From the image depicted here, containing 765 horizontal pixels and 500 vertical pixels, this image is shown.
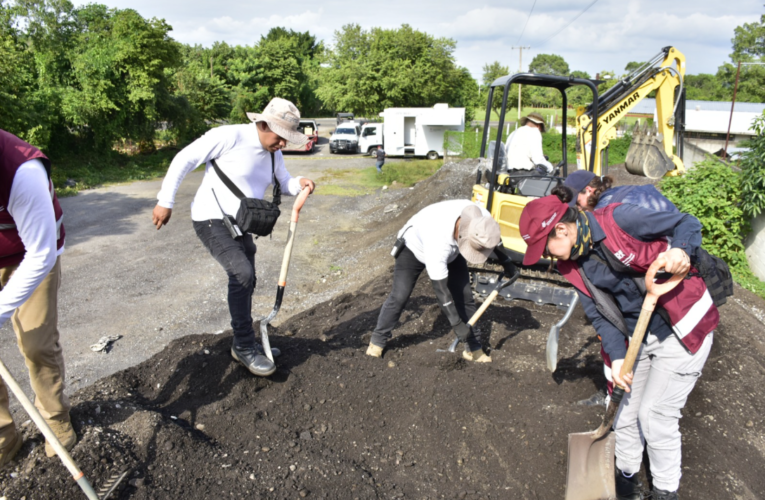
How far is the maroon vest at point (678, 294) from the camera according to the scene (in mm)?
2414

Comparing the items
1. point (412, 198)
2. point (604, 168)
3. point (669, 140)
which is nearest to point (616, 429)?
point (604, 168)

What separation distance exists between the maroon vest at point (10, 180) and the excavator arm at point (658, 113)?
22.8 feet

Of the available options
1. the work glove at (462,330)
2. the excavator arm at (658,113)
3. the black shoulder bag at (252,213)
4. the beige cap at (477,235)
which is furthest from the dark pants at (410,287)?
the excavator arm at (658,113)

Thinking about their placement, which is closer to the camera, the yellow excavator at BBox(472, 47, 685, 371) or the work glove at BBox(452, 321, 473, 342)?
the work glove at BBox(452, 321, 473, 342)

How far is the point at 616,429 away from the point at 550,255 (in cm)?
113

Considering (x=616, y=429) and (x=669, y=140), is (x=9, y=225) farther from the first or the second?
(x=669, y=140)

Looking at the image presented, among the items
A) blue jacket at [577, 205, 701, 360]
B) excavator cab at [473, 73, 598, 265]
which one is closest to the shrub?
excavator cab at [473, 73, 598, 265]

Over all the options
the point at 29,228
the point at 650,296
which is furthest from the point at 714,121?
the point at 29,228

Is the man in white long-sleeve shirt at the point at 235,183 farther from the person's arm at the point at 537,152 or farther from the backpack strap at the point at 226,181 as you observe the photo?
the person's arm at the point at 537,152

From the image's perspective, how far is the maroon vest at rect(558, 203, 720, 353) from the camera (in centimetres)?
241

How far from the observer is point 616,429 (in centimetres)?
285

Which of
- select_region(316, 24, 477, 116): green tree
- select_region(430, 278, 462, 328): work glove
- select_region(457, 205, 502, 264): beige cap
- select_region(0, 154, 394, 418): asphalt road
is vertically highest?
select_region(316, 24, 477, 116): green tree

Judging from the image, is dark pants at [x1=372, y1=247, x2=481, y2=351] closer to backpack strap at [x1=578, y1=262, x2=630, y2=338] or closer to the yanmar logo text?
backpack strap at [x1=578, y1=262, x2=630, y2=338]

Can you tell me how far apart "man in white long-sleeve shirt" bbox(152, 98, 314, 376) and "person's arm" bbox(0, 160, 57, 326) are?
0.99m
